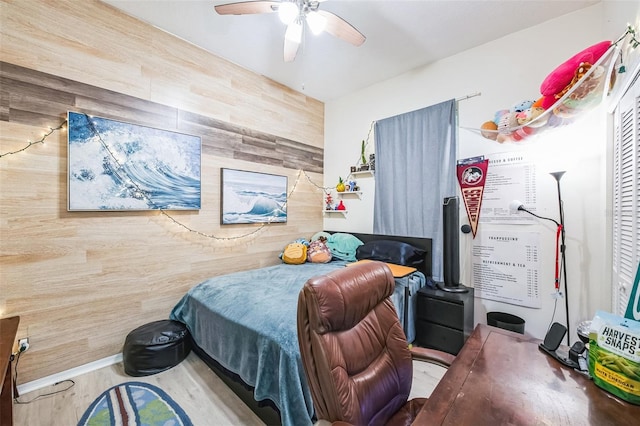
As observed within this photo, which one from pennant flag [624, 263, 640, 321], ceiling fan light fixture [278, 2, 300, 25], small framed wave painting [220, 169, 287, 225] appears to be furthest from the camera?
small framed wave painting [220, 169, 287, 225]

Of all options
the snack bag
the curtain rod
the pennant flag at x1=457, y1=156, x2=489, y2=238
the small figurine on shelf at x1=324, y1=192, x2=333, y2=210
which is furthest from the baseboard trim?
the curtain rod

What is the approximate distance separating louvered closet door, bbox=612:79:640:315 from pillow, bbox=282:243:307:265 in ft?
8.70

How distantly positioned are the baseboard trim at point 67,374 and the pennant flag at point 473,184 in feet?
11.7

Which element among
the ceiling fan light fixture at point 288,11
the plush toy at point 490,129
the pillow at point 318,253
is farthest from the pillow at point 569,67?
the pillow at point 318,253

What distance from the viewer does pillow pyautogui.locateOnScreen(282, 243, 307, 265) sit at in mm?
3240

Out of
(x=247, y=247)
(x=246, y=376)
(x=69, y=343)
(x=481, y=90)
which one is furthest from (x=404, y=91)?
(x=69, y=343)

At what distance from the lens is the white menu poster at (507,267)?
2379mm

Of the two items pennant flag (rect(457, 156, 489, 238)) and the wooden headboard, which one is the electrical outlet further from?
pennant flag (rect(457, 156, 489, 238))

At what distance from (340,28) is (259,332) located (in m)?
2.20

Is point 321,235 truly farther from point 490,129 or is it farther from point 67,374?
point 67,374

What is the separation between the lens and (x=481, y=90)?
8.82 ft

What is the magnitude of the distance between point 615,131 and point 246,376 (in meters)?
3.01

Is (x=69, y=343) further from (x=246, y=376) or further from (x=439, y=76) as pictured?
(x=439, y=76)

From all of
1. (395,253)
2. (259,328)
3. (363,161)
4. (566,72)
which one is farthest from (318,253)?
(566,72)
